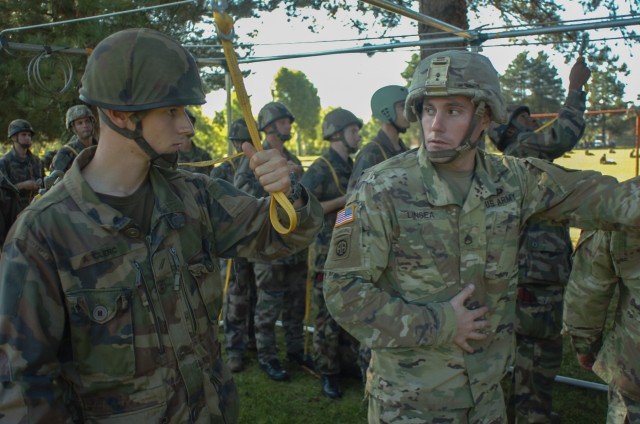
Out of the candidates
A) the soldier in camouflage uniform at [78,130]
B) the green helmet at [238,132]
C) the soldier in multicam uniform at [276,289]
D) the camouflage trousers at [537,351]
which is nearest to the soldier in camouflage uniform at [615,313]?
the camouflage trousers at [537,351]

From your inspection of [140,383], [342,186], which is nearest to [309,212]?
[140,383]

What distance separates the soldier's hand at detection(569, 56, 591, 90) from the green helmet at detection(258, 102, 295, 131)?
280 centimetres

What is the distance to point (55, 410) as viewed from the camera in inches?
70.3

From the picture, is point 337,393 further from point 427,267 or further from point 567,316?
point 427,267

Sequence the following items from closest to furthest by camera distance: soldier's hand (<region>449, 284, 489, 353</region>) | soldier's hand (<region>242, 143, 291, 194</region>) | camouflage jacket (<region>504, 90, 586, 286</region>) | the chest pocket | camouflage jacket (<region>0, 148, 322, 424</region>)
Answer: camouflage jacket (<region>0, 148, 322, 424</region>)
the chest pocket
soldier's hand (<region>242, 143, 291, 194</region>)
soldier's hand (<region>449, 284, 489, 353</region>)
camouflage jacket (<region>504, 90, 586, 286</region>)

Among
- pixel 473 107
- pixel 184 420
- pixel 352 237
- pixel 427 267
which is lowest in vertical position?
pixel 184 420

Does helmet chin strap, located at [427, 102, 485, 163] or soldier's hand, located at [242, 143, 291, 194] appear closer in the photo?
soldier's hand, located at [242, 143, 291, 194]

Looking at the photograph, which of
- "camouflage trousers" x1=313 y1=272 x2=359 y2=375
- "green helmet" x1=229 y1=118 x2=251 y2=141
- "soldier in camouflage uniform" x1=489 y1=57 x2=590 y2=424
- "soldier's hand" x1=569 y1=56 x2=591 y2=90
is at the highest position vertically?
"soldier's hand" x1=569 y1=56 x2=591 y2=90

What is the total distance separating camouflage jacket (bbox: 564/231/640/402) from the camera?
2.61 meters

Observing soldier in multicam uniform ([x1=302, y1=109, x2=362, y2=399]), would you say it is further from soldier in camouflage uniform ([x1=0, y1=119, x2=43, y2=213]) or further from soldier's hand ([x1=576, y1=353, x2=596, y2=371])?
soldier in camouflage uniform ([x1=0, y1=119, x2=43, y2=213])

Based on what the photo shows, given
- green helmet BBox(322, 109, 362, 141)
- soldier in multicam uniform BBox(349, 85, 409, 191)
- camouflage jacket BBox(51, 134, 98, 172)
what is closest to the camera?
soldier in multicam uniform BBox(349, 85, 409, 191)

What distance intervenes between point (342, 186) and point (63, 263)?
3930 millimetres

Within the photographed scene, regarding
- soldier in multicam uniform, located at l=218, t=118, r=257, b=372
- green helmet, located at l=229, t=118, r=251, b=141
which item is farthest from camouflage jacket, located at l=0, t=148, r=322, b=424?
green helmet, located at l=229, t=118, r=251, b=141

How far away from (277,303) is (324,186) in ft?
4.20
